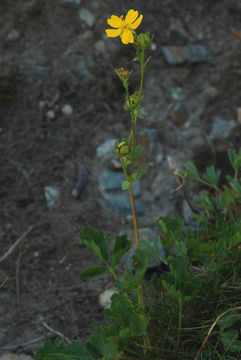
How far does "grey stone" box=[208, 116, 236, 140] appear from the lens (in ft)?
9.11

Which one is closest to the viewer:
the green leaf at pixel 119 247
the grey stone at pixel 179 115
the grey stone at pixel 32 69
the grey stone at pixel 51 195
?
the green leaf at pixel 119 247

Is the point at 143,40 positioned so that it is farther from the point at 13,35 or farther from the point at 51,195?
the point at 13,35

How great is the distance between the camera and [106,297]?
6.86 ft

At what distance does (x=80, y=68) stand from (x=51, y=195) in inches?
37.4

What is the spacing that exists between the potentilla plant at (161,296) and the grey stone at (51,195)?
0.79 m

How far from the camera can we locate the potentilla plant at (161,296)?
144 centimetres

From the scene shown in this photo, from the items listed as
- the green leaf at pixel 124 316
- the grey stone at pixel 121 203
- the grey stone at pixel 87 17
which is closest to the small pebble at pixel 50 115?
the grey stone at pixel 121 203

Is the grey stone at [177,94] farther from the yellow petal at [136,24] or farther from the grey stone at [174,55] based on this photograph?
the yellow petal at [136,24]

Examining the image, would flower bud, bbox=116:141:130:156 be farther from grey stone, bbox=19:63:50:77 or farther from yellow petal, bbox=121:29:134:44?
grey stone, bbox=19:63:50:77

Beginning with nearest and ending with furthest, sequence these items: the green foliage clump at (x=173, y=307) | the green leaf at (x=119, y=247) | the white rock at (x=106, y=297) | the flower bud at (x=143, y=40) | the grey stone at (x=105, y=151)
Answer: the flower bud at (x=143, y=40)
the green foliage clump at (x=173, y=307)
the green leaf at (x=119, y=247)
the white rock at (x=106, y=297)
the grey stone at (x=105, y=151)

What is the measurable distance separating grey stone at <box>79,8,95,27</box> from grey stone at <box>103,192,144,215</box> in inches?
50.6

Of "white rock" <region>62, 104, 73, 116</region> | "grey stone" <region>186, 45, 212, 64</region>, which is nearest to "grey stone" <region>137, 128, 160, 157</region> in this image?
"white rock" <region>62, 104, 73, 116</region>

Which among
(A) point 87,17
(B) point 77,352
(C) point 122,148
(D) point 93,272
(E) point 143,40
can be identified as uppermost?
(E) point 143,40

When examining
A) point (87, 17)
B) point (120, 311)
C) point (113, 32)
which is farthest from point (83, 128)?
point (120, 311)
